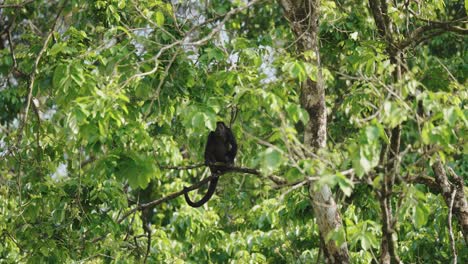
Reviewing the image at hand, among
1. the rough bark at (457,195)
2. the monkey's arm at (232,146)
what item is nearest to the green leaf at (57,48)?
the monkey's arm at (232,146)

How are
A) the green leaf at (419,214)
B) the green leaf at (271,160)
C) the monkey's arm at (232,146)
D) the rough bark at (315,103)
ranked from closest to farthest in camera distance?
1. the green leaf at (271,160)
2. the green leaf at (419,214)
3. the rough bark at (315,103)
4. the monkey's arm at (232,146)

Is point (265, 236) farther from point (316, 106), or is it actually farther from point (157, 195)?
point (157, 195)

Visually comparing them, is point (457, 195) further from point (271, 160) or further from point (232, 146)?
point (271, 160)

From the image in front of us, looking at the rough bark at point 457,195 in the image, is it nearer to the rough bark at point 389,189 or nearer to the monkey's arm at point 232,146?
the rough bark at point 389,189

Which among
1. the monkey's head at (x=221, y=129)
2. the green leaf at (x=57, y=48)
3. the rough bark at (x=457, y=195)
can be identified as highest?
the green leaf at (x=57, y=48)

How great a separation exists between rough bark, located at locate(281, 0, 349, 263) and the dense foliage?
13cm

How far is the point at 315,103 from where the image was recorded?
4.97 meters

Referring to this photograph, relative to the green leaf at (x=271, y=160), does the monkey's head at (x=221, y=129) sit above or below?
below

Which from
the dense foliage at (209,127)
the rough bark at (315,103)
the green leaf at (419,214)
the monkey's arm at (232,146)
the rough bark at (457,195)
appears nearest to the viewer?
the green leaf at (419,214)

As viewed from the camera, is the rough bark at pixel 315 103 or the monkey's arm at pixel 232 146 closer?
the rough bark at pixel 315 103

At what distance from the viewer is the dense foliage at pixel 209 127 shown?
11.4 feet

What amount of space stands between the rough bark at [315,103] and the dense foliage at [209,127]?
13 cm

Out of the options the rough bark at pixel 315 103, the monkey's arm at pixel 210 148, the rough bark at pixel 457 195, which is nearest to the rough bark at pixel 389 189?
the rough bark at pixel 315 103

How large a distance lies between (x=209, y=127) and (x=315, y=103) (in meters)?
1.21
